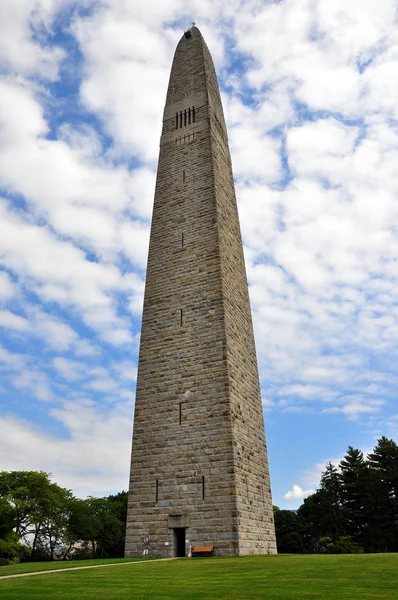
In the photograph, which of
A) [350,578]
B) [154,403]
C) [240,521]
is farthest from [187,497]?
[350,578]

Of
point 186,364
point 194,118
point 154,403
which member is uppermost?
point 194,118

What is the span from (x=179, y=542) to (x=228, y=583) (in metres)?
9.69

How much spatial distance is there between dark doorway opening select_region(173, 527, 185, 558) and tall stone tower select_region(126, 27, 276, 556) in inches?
1.4

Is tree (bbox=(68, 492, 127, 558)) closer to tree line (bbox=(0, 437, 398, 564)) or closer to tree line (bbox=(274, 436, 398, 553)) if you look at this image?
tree line (bbox=(0, 437, 398, 564))

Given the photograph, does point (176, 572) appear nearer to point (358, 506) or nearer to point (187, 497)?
point (187, 497)

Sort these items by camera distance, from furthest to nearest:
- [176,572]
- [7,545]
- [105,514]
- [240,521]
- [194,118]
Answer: [105,514] < [7,545] < [194,118] < [240,521] < [176,572]

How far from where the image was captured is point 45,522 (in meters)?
34.2

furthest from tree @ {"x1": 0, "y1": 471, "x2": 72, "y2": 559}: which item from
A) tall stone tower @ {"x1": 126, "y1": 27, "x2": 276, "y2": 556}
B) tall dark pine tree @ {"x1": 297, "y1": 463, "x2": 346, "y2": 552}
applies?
tall dark pine tree @ {"x1": 297, "y1": 463, "x2": 346, "y2": 552}

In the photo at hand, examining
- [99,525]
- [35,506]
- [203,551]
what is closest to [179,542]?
[203,551]

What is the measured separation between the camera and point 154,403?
792 inches

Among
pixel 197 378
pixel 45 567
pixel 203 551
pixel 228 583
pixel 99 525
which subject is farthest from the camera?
pixel 99 525

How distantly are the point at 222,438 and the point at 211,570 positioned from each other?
6693 mm

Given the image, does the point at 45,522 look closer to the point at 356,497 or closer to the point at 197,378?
the point at 197,378

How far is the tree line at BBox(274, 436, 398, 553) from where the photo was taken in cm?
4025
